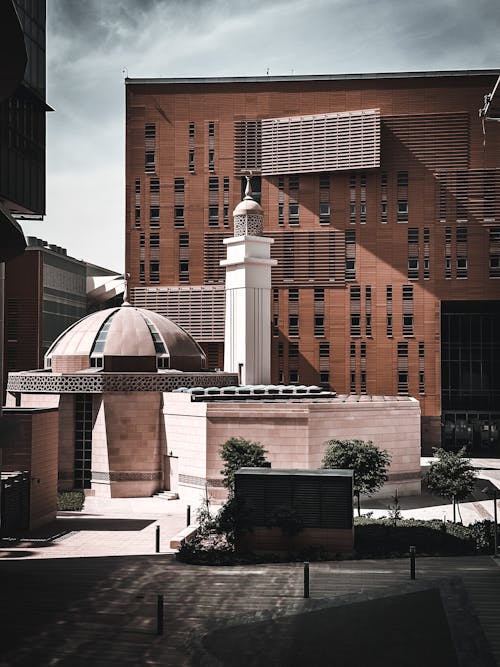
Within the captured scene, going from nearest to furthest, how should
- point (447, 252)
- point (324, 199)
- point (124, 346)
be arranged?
point (124, 346) → point (447, 252) → point (324, 199)

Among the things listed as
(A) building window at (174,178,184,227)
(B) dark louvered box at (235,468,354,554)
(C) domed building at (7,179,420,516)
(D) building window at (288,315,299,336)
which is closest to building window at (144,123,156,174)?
(A) building window at (174,178,184,227)

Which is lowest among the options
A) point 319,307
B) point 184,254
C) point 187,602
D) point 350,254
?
point 187,602

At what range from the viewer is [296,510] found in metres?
25.2

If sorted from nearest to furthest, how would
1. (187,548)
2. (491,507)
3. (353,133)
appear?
(187,548), (491,507), (353,133)

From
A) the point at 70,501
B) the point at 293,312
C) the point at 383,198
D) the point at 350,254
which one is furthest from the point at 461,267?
the point at 70,501

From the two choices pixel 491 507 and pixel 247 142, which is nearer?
pixel 491 507

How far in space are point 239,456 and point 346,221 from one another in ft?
105

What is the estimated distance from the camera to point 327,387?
62125mm

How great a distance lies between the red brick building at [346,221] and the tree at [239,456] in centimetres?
2771

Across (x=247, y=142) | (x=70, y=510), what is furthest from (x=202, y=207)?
(x=70, y=510)

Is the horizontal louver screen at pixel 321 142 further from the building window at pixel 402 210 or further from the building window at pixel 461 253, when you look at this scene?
the building window at pixel 461 253

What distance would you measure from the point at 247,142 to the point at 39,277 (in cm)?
1935

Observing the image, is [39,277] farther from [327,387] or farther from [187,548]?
[187,548]

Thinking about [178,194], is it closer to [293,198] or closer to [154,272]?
[154,272]
